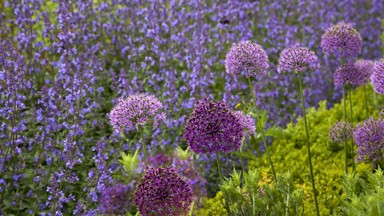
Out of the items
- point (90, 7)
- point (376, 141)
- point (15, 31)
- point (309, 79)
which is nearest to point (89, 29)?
point (90, 7)

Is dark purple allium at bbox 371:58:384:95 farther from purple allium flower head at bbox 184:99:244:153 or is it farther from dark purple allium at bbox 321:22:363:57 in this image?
purple allium flower head at bbox 184:99:244:153

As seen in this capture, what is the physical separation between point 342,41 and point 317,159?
4.21ft

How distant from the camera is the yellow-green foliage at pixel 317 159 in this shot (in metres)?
4.23

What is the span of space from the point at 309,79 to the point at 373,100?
911 millimetres

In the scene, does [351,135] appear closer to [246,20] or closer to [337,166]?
[337,166]

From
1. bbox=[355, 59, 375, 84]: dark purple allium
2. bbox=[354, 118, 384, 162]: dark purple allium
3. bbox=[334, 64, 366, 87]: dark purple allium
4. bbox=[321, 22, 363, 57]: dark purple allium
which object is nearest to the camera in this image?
bbox=[354, 118, 384, 162]: dark purple allium

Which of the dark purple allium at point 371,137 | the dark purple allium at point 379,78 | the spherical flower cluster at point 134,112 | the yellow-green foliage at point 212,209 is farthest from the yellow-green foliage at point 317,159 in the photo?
the spherical flower cluster at point 134,112

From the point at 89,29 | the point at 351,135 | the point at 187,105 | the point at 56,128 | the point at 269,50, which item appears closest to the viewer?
the point at 351,135

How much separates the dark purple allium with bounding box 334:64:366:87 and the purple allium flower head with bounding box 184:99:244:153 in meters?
1.21

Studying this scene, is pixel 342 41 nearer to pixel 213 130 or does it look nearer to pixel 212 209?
pixel 213 130

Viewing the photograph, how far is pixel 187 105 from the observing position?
17.2ft

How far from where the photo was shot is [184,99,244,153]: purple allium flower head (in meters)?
2.99

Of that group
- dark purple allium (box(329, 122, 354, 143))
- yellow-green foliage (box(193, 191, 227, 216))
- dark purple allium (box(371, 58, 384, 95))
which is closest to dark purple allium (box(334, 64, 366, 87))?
dark purple allium (box(329, 122, 354, 143))

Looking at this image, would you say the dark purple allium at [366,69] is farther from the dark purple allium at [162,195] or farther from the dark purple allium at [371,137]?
the dark purple allium at [162,195]
